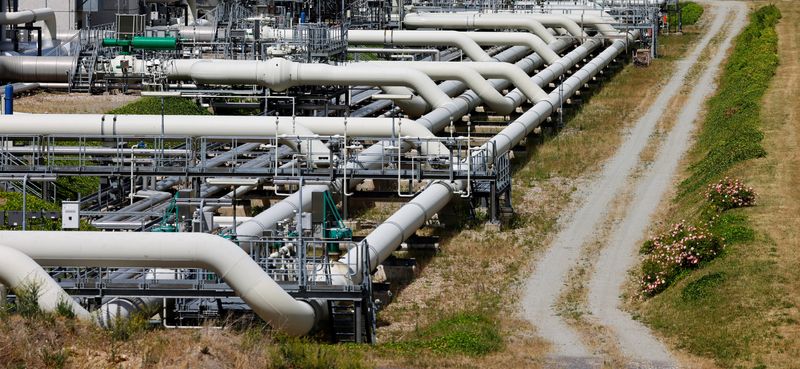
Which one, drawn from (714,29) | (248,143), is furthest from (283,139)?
(714,29)

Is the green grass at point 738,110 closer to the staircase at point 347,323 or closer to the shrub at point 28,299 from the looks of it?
the staircase at point 347,323

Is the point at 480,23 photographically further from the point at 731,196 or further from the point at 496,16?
the point at 731,196

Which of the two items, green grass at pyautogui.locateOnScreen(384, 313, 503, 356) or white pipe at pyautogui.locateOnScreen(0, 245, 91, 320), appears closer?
white pipe at pyautogui.locateOnScreen(0, 245, 91, 320)

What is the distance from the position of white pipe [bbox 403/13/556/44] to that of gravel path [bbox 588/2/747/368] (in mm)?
8404

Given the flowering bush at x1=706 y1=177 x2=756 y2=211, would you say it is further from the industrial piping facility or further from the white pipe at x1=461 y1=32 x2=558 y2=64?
the white pipe at x1=461 y1=32 x2=558 y2=64

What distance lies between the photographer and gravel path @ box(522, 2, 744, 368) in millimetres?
30125

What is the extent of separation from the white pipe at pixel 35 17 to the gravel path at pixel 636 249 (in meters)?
27.3

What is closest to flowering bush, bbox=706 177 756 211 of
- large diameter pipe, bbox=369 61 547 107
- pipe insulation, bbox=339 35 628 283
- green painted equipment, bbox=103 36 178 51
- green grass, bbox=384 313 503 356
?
pipe insulation, bbox=339 35 628 283

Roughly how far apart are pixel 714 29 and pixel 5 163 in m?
59.7

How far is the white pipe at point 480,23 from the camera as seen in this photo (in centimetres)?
7550

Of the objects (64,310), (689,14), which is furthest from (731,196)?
(689,14)

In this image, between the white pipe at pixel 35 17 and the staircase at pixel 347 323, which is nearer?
the staircase at pixel 347 323

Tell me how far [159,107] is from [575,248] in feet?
67.5

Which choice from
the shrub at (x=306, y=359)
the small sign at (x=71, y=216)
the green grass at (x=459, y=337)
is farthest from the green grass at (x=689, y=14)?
the shrub at (x=306, y=359)
